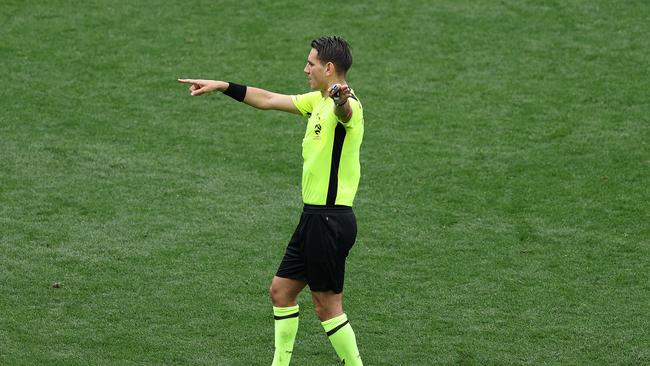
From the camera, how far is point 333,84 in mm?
6633

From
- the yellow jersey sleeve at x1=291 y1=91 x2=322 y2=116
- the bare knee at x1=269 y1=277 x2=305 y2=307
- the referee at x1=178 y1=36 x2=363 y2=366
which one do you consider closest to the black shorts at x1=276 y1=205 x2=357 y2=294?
the referee at x1=178 y1=36 x2=363 y2=366

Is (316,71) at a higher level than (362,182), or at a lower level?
higher

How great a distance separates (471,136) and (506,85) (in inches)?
59.1

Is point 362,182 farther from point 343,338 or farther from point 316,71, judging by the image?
point 316,71

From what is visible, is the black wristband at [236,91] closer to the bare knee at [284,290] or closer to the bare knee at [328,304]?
the bare knee at [284,290]

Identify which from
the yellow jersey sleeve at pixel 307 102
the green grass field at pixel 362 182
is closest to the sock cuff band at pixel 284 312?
the green grass field at pixel 362 182

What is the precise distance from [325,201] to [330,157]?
0.28 meters

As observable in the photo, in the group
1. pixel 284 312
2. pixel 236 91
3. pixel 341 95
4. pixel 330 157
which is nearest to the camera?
pixel 341 95

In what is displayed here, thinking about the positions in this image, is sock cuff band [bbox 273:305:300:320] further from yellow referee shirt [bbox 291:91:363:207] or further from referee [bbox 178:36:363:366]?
yellow referee shirt [bbox 291:91:363:207]

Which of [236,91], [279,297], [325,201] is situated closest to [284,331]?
[279,297]

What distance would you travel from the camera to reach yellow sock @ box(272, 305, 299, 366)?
7.12 metres

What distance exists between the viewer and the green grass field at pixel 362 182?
8266 mm

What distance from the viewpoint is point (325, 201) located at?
6.83 m

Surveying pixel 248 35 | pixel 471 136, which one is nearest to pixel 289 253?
pixel 471 136
